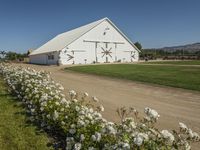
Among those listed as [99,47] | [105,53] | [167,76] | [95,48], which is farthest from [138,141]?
[105,53]

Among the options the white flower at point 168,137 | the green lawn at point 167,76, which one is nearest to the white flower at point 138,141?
the white flower at point 168,137

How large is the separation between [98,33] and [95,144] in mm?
45153

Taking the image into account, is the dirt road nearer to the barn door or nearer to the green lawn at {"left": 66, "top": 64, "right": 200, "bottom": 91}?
the green lawn at {"left": 66, "top": 64, "right": 200, "bottom": 91}

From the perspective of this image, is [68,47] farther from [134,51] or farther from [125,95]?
[125,95]

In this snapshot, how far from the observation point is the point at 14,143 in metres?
6.49

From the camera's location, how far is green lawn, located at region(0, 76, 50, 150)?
6297mm

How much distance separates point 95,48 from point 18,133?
138ft

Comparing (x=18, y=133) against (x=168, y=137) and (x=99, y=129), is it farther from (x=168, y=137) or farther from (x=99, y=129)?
(x=168, y=137)

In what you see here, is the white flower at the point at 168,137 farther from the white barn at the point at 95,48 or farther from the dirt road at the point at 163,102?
the white barn at the point at 95,48

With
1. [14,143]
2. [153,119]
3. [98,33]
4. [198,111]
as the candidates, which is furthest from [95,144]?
[98,33]

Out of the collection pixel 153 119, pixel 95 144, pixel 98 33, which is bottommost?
pixel 95 144

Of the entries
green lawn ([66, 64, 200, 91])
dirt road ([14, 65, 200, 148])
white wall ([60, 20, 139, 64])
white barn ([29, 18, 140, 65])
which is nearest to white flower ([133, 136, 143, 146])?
dirt road ([14, 65, 200, 148])

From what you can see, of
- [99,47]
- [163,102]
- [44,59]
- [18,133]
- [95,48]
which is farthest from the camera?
[44,59]

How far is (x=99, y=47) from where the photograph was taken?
49.4 metres
